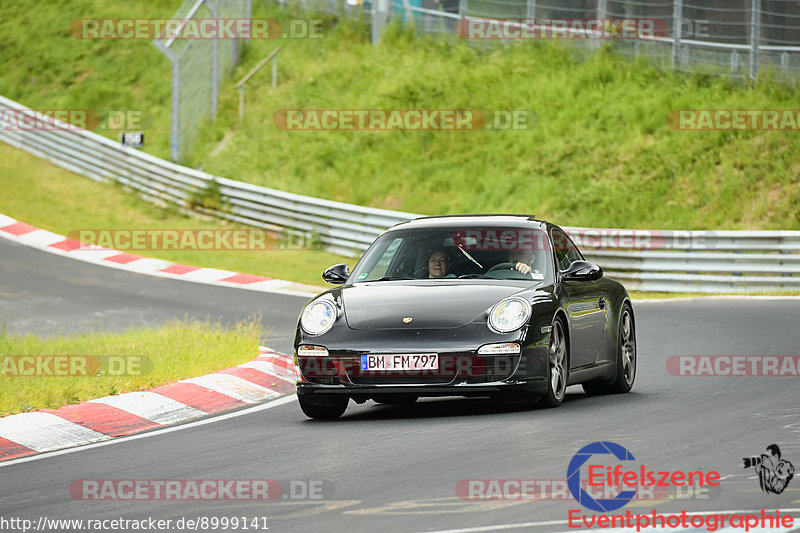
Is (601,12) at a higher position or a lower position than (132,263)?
higher

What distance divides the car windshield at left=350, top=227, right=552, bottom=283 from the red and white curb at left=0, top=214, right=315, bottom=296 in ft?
35.4

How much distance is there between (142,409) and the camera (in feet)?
32.8

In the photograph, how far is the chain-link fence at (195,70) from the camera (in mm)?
31703

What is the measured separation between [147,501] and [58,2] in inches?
1613

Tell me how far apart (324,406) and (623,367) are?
8.94 feet

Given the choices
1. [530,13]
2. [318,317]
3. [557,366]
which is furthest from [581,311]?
[530,13]

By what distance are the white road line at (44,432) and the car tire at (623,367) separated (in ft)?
13.3

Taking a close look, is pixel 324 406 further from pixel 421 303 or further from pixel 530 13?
pixel 530 13

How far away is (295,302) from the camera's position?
19.9 metres

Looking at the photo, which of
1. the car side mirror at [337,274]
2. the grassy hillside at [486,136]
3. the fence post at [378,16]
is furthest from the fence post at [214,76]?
the car side mirror at [337,274]

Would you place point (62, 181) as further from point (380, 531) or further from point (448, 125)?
point (380, 531)

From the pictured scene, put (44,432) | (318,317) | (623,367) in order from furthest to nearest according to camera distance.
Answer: (623,367), (318,317), (44,432)

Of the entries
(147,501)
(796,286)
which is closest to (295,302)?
(796,286)

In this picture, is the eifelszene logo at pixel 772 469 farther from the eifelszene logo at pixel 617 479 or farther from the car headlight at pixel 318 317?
the car headlight at pixel 318 317
